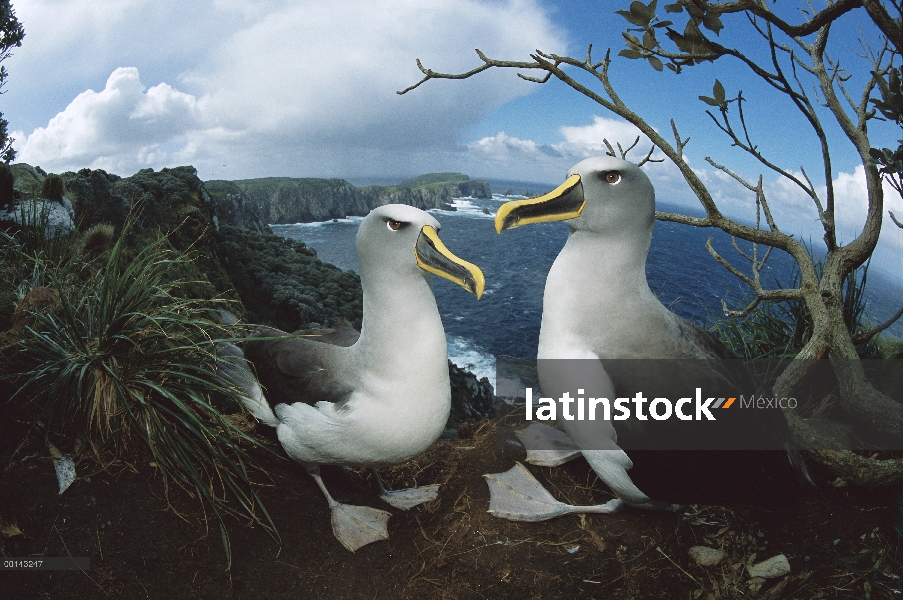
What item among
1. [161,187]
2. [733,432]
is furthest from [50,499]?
[161,187]

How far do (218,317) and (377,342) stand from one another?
74.4 inches

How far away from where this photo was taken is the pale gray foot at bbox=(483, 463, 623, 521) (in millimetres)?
3615

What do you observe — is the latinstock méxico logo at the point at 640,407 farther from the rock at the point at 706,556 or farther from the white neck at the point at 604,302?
the rock at the point at 706,556

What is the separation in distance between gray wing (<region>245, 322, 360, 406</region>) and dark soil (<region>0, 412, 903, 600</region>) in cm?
71

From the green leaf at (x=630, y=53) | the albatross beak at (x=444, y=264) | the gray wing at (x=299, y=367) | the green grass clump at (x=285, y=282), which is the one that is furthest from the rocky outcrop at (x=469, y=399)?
the green leaf at (x=630, y=53)

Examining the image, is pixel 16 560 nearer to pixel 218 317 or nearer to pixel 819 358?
pixel 218 317

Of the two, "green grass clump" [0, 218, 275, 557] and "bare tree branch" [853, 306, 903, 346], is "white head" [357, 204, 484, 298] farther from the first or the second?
"bare tree branch" [853, 306, 903, 346]

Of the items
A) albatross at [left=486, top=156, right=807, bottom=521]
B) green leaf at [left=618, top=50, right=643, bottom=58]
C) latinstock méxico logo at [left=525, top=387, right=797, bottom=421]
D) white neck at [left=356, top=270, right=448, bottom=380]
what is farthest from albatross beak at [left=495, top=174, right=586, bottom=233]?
latinstock méxico logo at [left=525, top=387, right=797, bottom=421]

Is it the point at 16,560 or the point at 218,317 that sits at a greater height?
the point at 218,317

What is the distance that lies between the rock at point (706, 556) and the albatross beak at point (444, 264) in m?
2.37

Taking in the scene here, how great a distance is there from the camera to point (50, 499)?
3168 millimetres

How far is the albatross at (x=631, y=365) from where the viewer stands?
305 cm

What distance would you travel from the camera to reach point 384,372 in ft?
10.3

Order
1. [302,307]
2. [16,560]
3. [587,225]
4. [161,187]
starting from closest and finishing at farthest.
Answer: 1. [16,560]
2. [587,225]
3. [302,307]
4. [161,187]
